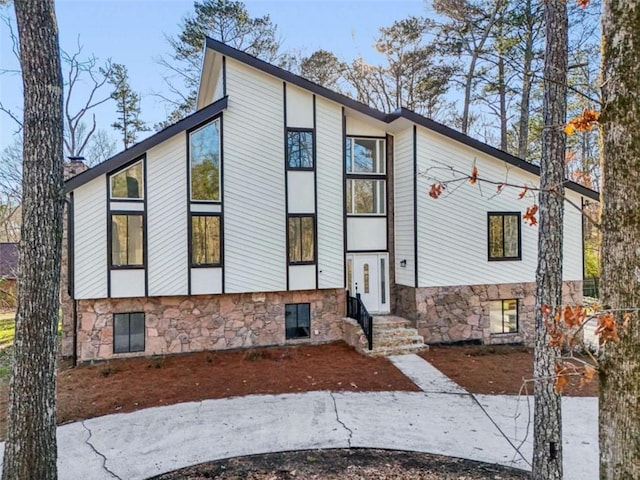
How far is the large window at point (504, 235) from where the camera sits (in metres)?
10.7

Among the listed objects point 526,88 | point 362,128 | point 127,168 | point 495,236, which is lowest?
point 495,236

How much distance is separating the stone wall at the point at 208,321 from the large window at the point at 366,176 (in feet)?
8.05

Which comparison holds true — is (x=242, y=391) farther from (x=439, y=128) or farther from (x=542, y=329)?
(x=439, y=128)

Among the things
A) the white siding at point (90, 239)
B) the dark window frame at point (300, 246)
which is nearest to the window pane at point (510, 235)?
the dark window frame at point (300, 246)

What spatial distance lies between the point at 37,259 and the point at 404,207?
8523 mm

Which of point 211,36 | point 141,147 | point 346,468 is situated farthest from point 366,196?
point 211,36

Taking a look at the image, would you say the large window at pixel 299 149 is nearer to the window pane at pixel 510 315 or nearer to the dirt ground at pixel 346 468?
the window pane at pixel 510 315

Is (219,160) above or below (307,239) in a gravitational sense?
above

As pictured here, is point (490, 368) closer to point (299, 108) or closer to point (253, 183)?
point (253, 183)

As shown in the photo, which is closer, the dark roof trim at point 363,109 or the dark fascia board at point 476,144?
the dark roof trim at point 363,109

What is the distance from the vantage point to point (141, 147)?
28.6 ft

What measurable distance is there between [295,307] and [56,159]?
7.24m

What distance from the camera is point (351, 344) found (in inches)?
388

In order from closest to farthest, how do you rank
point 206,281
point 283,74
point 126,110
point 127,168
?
point 127,168
point 206,281
point 283,74
point 126,110
